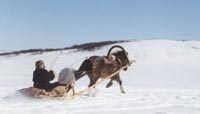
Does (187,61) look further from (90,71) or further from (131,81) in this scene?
(90,71)

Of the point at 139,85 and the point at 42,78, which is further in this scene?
the point at 139,85

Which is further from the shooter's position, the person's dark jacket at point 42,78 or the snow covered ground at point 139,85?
the person's dark jacket at point 42,78

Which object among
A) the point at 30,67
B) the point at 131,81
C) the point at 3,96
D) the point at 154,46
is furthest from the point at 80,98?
the point at 154,46

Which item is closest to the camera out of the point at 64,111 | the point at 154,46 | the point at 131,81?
the point at 64,111

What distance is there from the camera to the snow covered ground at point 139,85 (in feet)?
34.9

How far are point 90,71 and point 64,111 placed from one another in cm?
372

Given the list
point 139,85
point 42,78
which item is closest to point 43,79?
point 42,78

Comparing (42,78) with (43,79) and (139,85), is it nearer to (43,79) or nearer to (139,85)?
(43,79)

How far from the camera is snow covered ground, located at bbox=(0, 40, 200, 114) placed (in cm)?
1062

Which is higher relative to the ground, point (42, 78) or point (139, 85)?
point (139, 85)

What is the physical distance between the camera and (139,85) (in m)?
19.4

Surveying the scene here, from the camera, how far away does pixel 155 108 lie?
1078 centimetres

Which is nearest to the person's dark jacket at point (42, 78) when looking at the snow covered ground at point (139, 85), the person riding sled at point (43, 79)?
the person riding sled at point (43, 79)

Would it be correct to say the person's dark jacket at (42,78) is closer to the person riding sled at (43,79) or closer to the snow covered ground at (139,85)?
the person riding sled at (43,79)
